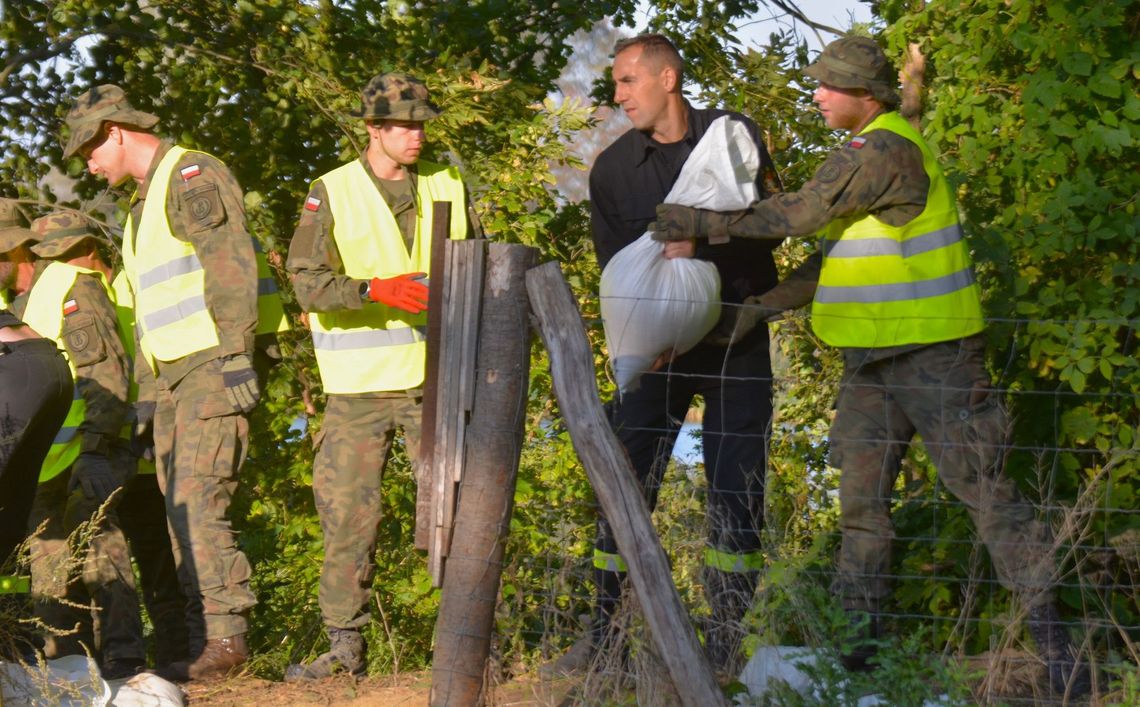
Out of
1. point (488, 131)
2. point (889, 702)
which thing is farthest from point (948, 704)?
point (488, 131)

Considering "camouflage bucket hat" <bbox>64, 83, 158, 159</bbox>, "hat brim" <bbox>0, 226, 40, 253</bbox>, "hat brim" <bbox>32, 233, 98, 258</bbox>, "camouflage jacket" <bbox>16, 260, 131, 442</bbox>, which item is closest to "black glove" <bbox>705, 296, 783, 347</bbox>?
"camouflage bucket hat" <bbox>64, 83, 158, 159</bbox>

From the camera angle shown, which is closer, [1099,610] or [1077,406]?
[1099,610]

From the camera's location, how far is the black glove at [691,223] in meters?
4.36

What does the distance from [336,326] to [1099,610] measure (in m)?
2.71

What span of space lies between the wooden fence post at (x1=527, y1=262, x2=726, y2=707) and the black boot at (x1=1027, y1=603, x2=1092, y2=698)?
1.12m

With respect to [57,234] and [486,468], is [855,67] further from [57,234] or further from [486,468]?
[57,234]

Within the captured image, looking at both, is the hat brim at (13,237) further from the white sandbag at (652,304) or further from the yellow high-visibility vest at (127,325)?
the white sandbag at (652,304)

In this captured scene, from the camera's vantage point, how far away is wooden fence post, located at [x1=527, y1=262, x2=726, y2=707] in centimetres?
361

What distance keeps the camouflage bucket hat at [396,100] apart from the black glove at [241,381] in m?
0.94

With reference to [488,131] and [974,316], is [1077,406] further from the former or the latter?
[488,131]

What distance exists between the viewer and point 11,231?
18.5 ft

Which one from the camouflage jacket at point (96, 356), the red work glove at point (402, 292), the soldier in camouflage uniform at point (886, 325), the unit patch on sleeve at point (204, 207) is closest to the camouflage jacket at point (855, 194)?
the soldier in camouflage uniform at point (886, 325)

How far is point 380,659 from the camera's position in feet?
19.1

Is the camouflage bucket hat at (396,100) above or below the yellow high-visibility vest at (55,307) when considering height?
above
